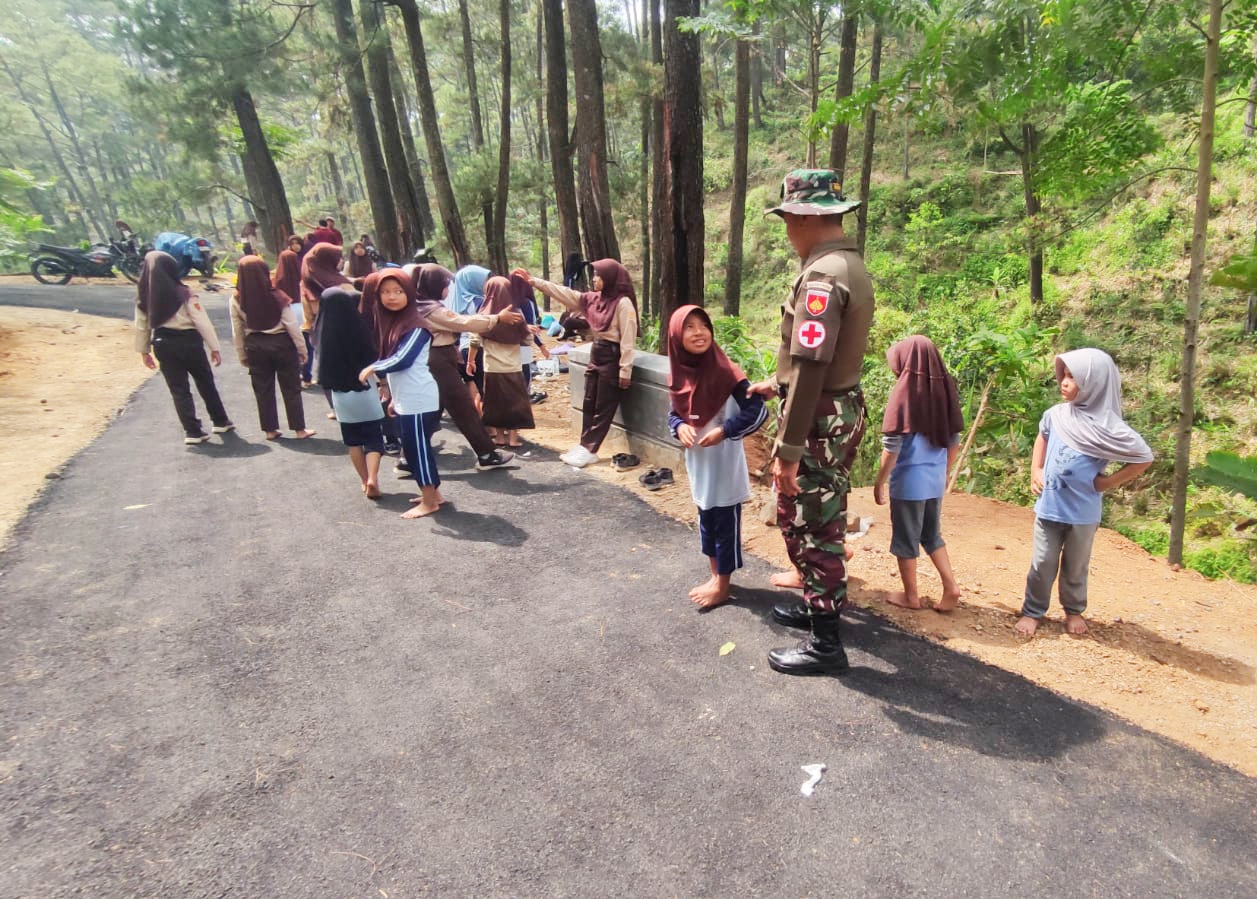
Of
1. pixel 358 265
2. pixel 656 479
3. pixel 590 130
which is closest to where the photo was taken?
pixel 656 479

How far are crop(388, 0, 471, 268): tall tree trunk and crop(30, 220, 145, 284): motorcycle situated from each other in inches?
474

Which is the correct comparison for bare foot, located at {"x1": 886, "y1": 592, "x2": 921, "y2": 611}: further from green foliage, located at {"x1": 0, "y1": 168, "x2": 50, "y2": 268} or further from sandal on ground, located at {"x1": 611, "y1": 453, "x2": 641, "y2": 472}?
green foliage, located at {"x1": 0, "y1": 168, "x2": 50, "y2": 268}

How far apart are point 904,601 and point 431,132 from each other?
13445 millimetres

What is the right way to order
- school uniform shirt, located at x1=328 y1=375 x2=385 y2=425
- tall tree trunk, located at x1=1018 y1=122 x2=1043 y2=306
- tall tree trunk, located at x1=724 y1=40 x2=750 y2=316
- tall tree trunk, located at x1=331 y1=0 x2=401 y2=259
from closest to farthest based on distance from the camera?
1. school uniform shirt, located at x1=328 y1=375 x2=385 y2=425
2. tall tree trunk, located at x1=1018 y1=122 x2=1043 y2=306
3. tall tree trunk, located at x1=724 y1=40 x2=750 y2=316
4. tall tree trunk, located at x1=331 y1=0 x2=401 y2=259

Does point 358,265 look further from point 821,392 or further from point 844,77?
point 821,392

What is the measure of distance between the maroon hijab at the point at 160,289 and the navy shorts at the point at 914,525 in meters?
6.69

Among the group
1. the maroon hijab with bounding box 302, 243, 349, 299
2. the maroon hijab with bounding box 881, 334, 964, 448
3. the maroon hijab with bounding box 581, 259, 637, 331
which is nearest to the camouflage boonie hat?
the maroon hijab with bounding box 881, 334, 964, 448

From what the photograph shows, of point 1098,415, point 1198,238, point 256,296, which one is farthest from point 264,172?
point 1098,415

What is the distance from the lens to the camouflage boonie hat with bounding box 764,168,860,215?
2662 mm

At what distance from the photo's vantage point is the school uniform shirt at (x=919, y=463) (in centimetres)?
327

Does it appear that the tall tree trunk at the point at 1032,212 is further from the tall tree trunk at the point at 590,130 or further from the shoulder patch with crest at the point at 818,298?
the tall tree trunk at the point at 590,130

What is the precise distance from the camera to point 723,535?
11.5 feet

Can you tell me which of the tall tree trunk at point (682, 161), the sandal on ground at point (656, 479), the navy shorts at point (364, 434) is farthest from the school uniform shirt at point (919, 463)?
the navy shorts at point (364, 434)

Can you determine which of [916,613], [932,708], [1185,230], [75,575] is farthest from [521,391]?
[1185,230]
